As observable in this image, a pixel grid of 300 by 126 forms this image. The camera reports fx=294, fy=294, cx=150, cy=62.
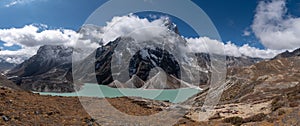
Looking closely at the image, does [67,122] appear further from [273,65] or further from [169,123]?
[273,65]

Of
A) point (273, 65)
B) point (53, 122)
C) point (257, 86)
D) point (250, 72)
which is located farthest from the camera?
point (273, 65)

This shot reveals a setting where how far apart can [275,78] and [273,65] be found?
65.3m

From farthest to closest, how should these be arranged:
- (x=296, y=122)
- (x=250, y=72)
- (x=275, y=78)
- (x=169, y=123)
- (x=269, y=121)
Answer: (x=250, y=72), (x=275, y=78), (x=169, y=123), (x=269, y=121), (x=296, y=122)

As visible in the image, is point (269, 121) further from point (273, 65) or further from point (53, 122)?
point (273, 65)

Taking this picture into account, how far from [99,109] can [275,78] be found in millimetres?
93927

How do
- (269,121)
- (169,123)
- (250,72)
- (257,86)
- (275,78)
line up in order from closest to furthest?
(269,121)
(169,123)
(257,86)
(275,78)
(250,72)

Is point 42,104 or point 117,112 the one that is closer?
point 42,104

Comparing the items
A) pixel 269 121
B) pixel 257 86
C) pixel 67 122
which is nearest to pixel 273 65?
pixel 257 86

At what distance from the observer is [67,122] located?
76.2ft

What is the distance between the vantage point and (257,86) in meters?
99.2

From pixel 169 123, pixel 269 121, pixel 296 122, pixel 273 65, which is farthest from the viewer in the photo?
pixel 273 65

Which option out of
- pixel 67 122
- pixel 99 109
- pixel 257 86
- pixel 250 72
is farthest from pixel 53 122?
pixel 250 72

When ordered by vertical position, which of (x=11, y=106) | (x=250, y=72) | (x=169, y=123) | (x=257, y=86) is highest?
(x=250, y=72)

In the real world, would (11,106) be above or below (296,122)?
above
